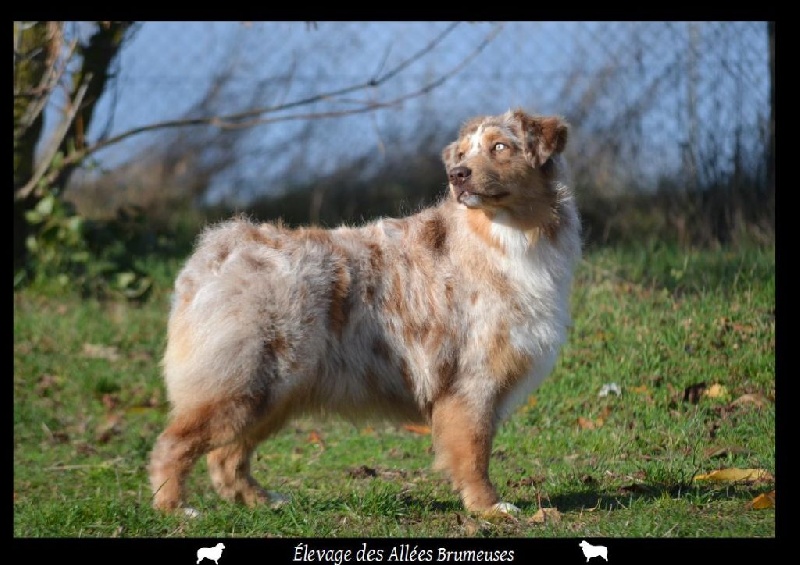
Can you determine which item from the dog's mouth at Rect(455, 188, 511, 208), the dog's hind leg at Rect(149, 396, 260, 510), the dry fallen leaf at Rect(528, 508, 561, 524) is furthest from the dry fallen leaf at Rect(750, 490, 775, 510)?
the dog's hind leg at Rect(149, 396, 260, 510)

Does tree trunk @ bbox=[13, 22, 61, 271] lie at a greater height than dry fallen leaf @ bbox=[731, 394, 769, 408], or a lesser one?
greater

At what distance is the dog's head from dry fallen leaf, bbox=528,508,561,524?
1.70m

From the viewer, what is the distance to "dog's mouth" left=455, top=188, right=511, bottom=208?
5.77m

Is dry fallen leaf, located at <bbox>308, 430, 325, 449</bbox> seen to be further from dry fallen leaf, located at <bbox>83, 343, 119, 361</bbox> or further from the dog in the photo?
dry fallen leaf, located at <bbox>83, 343, 119, 361</bbox>

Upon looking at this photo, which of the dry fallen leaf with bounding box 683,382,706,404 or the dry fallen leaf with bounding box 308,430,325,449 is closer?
the dry fallen leaf with bounding box 683,382,706,404

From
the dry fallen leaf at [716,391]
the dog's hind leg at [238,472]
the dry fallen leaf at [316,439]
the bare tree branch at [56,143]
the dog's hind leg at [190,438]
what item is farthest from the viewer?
the bare tree branch at [56,143]

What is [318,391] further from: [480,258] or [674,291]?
[674,291]

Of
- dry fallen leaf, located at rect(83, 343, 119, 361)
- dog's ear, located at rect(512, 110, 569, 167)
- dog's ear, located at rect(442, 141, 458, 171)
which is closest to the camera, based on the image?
dog's ear, located at rect(512, 110, 569, 167)

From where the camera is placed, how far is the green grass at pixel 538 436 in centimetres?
562

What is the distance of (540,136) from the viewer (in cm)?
604

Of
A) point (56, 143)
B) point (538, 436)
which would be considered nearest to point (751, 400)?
point (538, 436)
